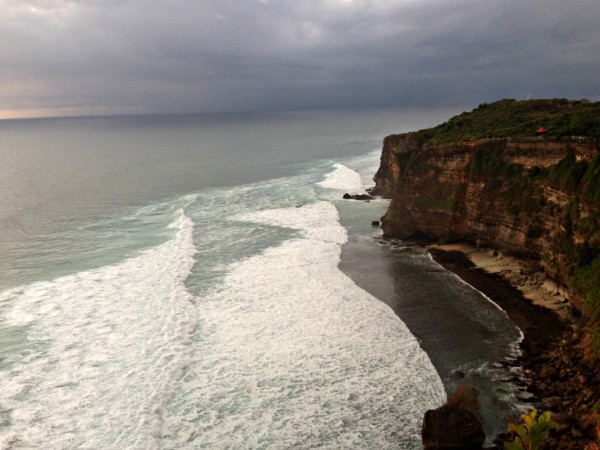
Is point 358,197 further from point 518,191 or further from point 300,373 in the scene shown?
point 300,373

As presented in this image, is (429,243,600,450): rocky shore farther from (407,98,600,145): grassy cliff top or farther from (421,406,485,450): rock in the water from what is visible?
(407,98,600,145): grassy cliff top

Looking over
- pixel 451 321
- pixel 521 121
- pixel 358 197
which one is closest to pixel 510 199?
pixel 451 321

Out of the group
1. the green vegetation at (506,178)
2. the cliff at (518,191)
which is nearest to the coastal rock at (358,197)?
the cliff at (518,191)

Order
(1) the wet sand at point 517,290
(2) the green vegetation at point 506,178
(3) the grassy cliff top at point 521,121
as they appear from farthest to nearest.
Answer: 1. (3) the grassy cliff top at point 521,121
2. (2) the green vegetation at point 506,178
3. (1) the wet sand at point 517,290

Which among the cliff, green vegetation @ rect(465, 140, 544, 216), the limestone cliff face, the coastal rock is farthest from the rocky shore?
the coastal rock

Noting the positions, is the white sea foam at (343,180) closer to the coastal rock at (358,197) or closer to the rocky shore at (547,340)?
the coastal rock at (358,197)

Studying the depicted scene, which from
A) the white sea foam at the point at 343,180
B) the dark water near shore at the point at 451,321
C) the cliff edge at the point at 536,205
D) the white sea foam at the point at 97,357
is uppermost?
the cliff edge at the point at 536,205
